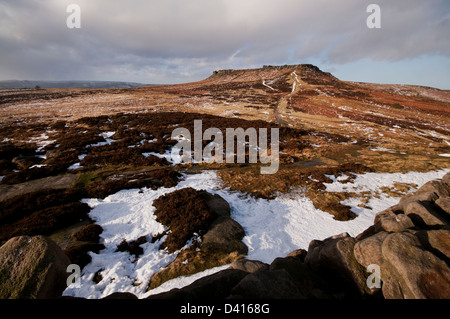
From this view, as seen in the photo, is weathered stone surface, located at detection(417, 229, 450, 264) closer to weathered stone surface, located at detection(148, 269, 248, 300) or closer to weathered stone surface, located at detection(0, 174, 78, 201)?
weathered stone surface, located at detection(148, 269, 248, 300)

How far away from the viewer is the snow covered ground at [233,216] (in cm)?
812

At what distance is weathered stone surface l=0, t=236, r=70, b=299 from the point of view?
16.4ft

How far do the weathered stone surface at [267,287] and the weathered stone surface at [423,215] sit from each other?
6.95 m

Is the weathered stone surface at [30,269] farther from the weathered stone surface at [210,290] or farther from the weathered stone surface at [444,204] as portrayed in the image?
the weathered stone surface at [444,204]

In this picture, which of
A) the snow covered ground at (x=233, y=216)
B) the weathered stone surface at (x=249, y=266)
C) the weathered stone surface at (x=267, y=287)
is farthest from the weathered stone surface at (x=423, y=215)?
the weathered stone surface at (x=267, y=287)

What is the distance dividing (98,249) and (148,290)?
136 inches

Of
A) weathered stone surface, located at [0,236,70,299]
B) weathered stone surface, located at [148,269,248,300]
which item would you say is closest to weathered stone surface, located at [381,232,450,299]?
weathered stone surface, located at [148,269,248,300]

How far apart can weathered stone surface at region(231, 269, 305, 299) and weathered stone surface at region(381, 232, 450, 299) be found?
253cm

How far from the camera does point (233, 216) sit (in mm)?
12711

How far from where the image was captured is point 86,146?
23.5m

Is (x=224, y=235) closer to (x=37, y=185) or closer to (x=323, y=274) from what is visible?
(x=323, y=274)

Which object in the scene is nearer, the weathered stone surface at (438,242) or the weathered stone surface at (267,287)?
the weathered stone surface at (267,287)
